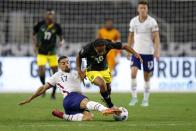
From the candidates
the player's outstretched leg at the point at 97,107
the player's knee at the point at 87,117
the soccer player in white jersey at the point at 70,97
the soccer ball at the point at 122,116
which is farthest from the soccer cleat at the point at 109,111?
the player's knee at the point at 87,117

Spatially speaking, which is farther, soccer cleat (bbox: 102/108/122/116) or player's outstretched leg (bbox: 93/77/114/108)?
player's outstretched leg (bbox: 93/77/114/108)

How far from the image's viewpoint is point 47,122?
1353cm

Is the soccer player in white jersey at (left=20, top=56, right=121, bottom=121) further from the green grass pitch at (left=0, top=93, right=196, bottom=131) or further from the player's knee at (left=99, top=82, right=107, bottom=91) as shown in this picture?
the player's knee at (left=99, top=82, right=107, bottom=91)

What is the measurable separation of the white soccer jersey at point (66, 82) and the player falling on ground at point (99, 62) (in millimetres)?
209

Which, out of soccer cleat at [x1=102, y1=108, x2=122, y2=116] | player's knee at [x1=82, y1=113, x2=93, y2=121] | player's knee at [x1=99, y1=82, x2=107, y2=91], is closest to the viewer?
soccer cleat at [x1=102, y1=108, x2=122, y2=116]

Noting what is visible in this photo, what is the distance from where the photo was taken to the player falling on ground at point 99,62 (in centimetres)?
1471

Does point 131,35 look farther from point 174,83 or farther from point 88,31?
point 88,31

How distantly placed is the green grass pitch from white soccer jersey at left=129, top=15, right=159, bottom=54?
1.47 metres

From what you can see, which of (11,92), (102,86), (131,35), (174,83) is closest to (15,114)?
(102,86)

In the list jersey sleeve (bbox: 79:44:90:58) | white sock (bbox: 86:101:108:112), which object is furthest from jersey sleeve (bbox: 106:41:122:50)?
white sock (bbox: 86:101:108:112)

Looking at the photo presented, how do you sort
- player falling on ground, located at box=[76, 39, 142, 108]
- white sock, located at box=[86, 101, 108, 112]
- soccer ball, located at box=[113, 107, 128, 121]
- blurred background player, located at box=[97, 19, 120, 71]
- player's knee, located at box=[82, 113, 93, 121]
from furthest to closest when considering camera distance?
blurred background player, located at box=[97, 19, 120, 71], player falling on ground, located at box=[76, 39, 142, 108], player's knee, located at box=[82, 113, 93, 121], soccer ball, located at box=[113, 107, 128, 121], white sock, located at box=[86, 101, 108, 112]

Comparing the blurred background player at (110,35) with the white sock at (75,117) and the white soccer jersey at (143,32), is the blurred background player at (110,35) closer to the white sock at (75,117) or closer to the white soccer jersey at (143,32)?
the white soccer jersey at (143,32)

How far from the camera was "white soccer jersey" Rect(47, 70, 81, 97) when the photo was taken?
14438mm

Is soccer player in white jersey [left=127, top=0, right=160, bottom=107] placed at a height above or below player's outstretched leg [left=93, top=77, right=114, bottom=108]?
above
